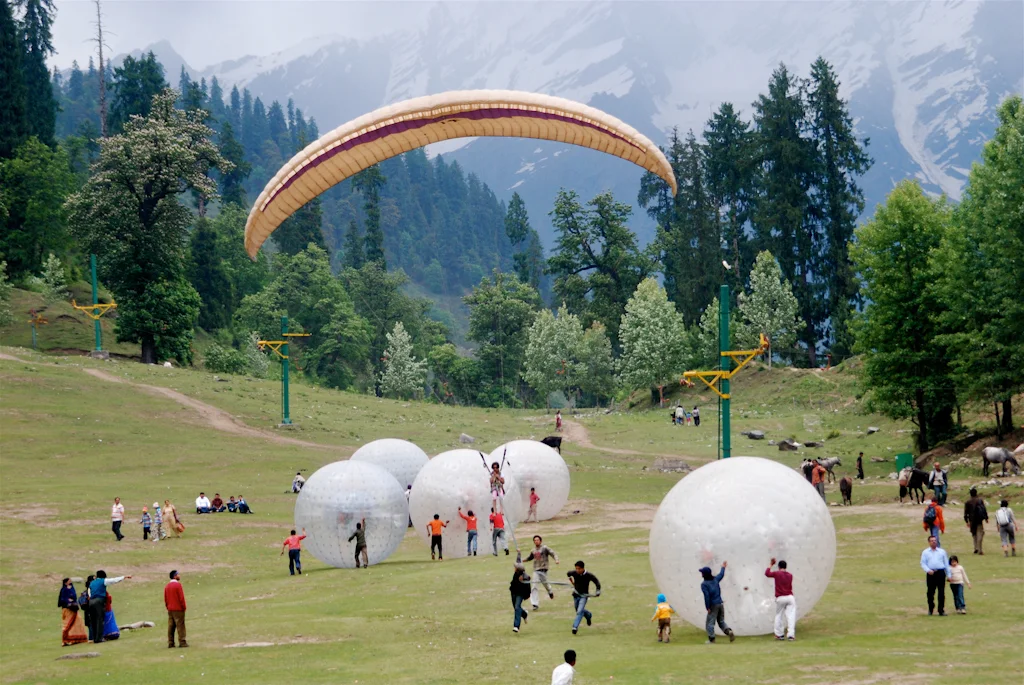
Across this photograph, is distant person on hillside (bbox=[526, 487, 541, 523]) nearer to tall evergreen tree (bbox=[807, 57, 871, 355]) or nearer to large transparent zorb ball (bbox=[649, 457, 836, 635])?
large transparent zorb ball (bbox=[649, 457, 836, 635])

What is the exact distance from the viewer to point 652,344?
9138 cm

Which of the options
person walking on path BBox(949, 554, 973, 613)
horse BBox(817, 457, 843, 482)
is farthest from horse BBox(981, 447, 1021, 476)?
person walking on path BBox(949, 554, 973, 613)

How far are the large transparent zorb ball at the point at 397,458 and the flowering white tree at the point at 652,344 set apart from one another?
53627 millimetres

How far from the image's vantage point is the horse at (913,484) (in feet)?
116

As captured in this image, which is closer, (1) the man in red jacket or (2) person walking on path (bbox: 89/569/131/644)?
(1) the man in red jacket

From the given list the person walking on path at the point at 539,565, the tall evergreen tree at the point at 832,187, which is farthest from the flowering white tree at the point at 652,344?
the person walking on path at the point at 539,565

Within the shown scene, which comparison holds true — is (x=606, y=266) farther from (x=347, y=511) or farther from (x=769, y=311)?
(x=347, y=511)

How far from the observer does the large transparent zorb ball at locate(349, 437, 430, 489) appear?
37719 mm

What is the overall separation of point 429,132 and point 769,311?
2879 inches

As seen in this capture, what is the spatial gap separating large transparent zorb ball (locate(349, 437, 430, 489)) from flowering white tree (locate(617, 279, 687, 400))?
5363cm

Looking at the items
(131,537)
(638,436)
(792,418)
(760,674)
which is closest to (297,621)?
(760,674)

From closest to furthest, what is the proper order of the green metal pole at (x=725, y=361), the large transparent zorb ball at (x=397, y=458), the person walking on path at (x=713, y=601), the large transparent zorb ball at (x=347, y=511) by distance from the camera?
the person walking on path at (x=713, y=601) → the large transparent zorb ball at (x=347, y=511) → the green metal pole at (x=725, y=361) → the large transparent zorb ball at (x=397, y=458)

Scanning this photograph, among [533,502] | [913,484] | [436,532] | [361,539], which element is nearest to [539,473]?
[533,502]

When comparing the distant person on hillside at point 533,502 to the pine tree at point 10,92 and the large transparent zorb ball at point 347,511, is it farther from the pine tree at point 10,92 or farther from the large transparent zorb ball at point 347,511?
the pine tree at point 10,92
